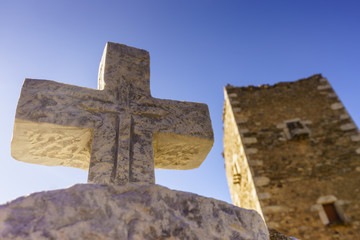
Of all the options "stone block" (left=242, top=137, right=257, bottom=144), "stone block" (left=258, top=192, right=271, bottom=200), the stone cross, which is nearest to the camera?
the stone cross

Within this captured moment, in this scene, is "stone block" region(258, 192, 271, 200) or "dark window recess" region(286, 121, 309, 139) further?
"dark window recess" region(286, 121, 309, 139)

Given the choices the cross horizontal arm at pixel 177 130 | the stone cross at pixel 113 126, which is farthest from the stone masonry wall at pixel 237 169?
the stone cross at pixel 113 126

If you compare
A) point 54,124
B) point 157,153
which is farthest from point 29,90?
point 157,153

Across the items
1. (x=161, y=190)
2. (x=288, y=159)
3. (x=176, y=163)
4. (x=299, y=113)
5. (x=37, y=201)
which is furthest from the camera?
(x=299, y=113)

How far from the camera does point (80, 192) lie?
3.36ft

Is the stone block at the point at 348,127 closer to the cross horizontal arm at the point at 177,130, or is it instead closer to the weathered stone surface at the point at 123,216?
the cross horizontal arm at the point at 177,130

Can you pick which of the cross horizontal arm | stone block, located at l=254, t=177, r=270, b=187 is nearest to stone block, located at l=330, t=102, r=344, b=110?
stone block, located at l=254, t=177, r=270, b=187

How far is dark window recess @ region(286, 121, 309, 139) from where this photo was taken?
25.1 feet

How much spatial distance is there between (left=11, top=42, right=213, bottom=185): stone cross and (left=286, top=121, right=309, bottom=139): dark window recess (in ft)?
20.2

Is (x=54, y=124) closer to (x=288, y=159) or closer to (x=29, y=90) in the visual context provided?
(x=29, y=90)

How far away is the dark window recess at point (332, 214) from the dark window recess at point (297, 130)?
6.33 ft

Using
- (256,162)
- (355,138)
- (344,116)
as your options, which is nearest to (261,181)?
(256,162)

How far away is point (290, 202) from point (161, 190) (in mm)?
6376

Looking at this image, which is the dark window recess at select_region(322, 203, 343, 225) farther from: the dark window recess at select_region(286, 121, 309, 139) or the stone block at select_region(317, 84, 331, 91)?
the stone block at select_region(317, 84, 331, 91)
